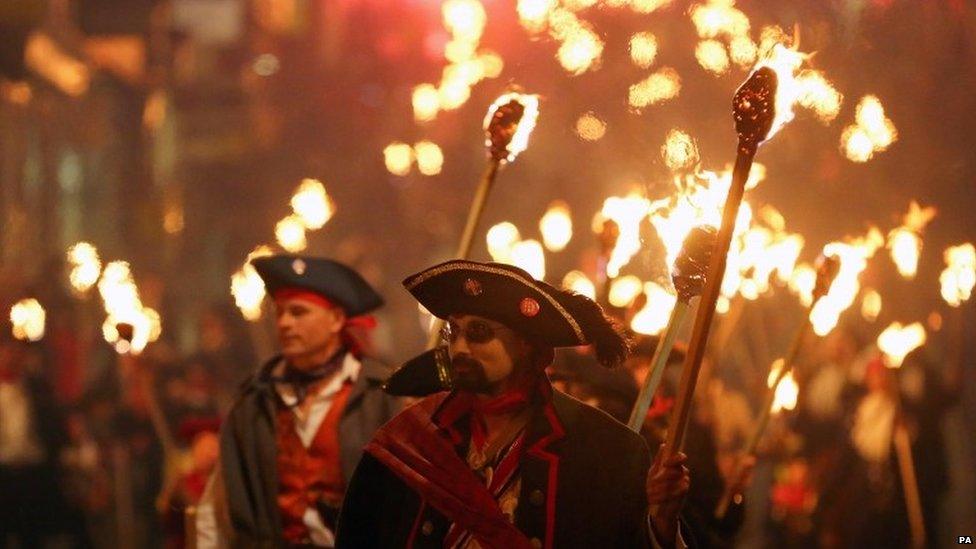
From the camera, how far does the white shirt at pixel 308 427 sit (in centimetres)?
933

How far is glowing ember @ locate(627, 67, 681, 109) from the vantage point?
1172cm

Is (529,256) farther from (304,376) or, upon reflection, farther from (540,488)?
(540,488)

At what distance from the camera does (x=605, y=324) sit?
6609 mm

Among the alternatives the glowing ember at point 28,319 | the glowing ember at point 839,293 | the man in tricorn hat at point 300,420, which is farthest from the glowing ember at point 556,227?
the man in tricorn hat at point 300,420

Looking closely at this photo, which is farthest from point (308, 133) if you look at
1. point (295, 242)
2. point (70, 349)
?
point (70, 349)

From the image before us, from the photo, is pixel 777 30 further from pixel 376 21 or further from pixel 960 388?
pixel 376 21

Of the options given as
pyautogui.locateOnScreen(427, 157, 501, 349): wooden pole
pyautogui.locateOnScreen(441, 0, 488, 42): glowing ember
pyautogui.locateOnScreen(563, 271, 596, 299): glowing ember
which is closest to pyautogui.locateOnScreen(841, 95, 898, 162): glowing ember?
pyautogui.locateOnScreen(563, 271, 596, 299): glowing ember

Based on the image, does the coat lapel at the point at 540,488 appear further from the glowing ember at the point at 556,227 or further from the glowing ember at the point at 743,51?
the glowing ember at the point at 556,227

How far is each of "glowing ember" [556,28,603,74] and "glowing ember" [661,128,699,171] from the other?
4478 millimetres

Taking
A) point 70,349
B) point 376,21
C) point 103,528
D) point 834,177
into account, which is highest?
point 376,21

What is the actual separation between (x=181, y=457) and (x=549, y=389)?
5.99m

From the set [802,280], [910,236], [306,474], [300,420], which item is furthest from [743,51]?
[306,474]

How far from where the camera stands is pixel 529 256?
22781 millimetres

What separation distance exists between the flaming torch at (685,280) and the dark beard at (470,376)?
573 millimetres
